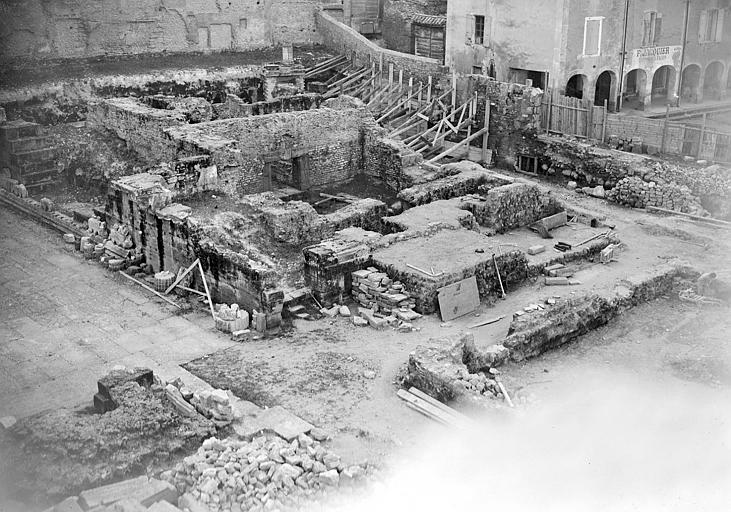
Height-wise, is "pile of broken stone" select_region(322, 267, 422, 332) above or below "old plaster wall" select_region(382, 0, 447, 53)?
below

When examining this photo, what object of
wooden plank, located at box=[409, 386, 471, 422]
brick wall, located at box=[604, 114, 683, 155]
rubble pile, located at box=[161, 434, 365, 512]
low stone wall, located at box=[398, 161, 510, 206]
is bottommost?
wooden plank, located at box=[409, 386, 471, 422]

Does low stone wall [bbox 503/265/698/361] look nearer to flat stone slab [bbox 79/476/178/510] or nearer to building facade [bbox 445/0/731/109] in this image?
flat stone slab [bbox 79/476/178/510]

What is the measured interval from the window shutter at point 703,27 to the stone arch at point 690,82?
1.01 metres

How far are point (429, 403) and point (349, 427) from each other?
50.1 inches

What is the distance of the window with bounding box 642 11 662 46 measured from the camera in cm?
3058

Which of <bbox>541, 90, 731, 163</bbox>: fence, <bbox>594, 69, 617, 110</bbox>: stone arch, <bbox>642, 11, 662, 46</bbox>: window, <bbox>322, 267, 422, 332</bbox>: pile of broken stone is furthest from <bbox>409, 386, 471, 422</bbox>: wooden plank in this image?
<bbox>642, 11, 662, 46</bbox>: window

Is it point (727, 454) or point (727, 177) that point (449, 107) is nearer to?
point (727, 177)

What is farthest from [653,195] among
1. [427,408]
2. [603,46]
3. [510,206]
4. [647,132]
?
[427,408]

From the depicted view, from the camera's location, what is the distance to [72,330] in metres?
15.5

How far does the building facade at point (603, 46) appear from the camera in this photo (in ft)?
94.5

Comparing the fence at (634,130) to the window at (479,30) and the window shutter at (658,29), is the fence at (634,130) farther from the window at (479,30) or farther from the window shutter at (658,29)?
the window shutter at (658,29)

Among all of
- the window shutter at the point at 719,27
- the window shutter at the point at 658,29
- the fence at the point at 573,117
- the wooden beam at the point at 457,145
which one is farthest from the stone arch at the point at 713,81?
the wooden beam at the point at 457,145

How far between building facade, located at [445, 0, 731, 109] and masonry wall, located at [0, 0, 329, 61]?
8454 mm

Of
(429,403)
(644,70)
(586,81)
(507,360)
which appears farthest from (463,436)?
(644,70)
